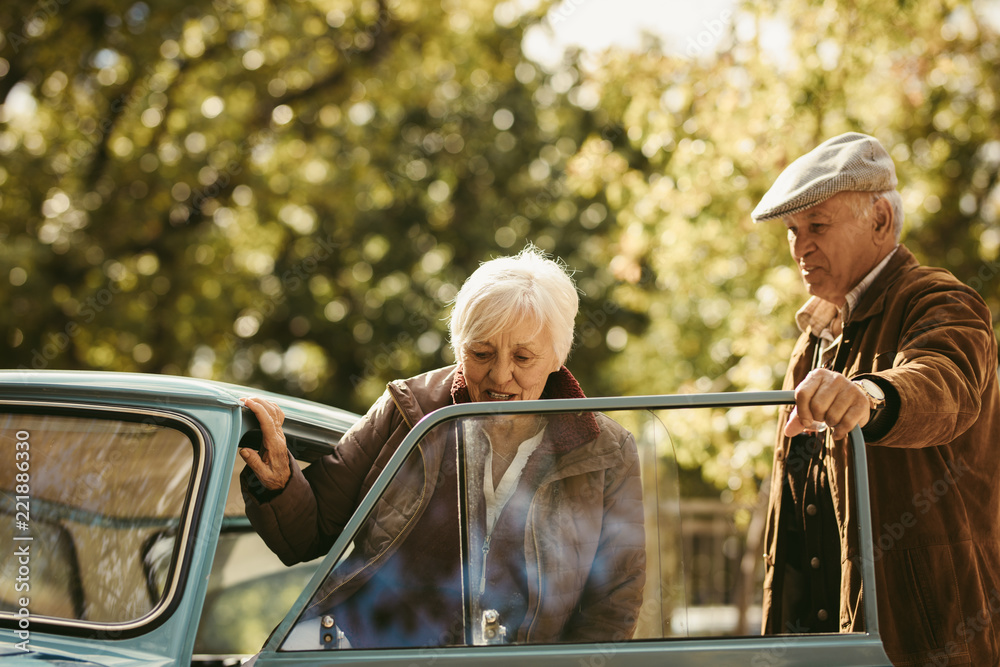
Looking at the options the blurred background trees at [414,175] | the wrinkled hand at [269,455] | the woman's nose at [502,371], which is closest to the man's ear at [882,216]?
the woman's nose at [502,371]

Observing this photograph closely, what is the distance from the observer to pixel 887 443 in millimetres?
1803

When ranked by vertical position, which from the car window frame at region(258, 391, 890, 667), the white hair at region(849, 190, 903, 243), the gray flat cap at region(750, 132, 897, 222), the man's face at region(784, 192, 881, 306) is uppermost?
the gray flat cap at region(750, 132, 897, 222)

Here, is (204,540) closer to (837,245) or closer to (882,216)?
(837,245)

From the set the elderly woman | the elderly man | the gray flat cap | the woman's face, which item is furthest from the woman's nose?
the gray flat cap

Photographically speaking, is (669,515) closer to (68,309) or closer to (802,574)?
(802,574)

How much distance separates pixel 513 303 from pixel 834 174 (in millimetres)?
945

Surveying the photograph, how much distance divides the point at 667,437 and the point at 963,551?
0.79 metres

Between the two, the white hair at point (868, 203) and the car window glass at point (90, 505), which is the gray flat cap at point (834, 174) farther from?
the car window glass at point (90, 505)

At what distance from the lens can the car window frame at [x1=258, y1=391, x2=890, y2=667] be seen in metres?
1.63

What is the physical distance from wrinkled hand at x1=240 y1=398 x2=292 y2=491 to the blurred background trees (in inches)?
109

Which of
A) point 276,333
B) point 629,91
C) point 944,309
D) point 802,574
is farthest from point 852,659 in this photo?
point 276,333

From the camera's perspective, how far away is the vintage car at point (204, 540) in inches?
65.3

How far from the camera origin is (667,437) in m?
1.82

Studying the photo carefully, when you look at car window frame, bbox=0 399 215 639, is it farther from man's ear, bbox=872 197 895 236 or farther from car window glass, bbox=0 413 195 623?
man's ear, bbox=872 197 895 236
